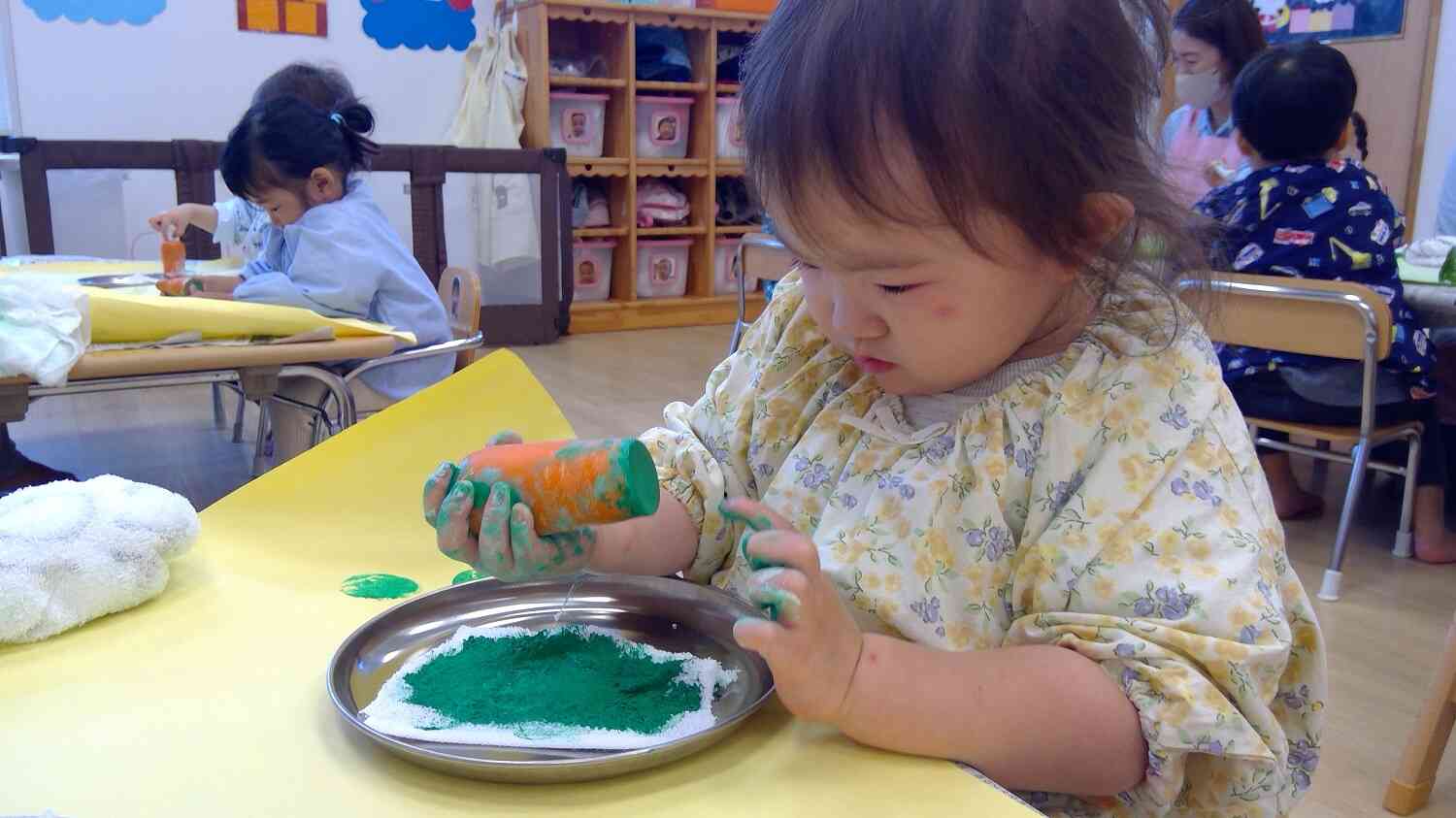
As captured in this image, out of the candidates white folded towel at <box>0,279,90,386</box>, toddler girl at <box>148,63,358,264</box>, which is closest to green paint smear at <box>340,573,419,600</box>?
white folded towel at <box>0,279,90,386</box>

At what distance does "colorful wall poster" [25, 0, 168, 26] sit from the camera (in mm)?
4023

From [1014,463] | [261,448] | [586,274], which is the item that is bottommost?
[261,448]

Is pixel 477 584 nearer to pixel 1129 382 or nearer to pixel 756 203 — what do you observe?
pixel 756 203

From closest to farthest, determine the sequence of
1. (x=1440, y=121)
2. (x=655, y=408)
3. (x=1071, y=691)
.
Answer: (x=1071, y=691) → (x=655, y=408) → (x=1440, y=121)

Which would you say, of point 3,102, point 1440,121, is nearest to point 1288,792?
point 1440,121

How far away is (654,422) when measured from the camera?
3141 millimetres

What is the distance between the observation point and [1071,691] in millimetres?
533

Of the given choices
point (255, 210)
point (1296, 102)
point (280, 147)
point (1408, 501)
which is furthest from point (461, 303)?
point (1408, 501)

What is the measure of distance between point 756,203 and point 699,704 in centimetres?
28

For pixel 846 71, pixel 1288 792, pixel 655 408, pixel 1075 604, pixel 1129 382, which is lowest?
pixel 655 408

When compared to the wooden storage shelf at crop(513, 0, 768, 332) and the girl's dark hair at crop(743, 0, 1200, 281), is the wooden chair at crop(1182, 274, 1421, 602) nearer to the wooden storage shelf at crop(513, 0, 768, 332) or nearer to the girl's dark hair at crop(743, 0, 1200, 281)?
the girl's dark hair at crop(743, 0, 1200, 281)

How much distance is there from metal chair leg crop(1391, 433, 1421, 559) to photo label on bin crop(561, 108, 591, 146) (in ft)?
11.2

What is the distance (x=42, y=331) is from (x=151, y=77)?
11.0ft

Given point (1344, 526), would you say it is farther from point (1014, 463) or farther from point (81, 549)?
point (81, 549)
